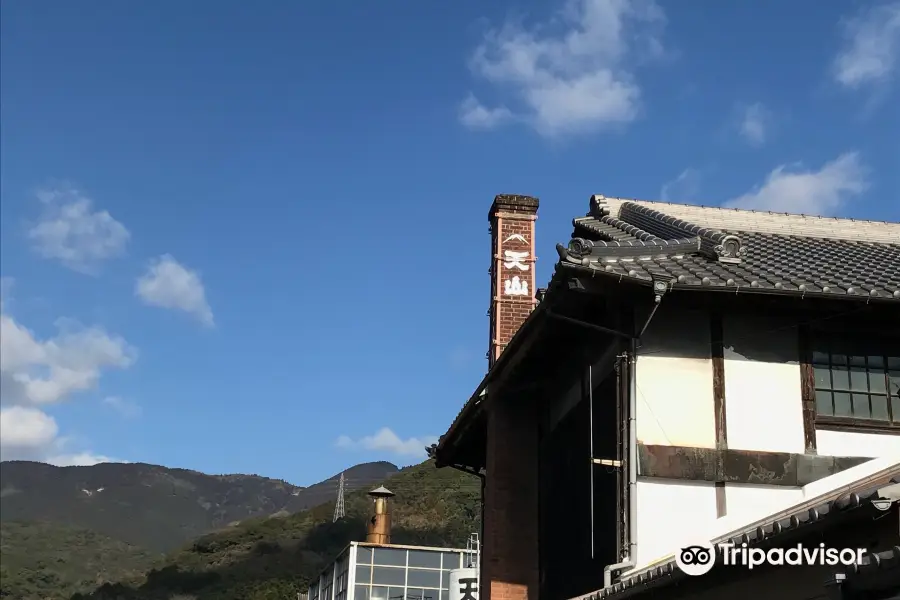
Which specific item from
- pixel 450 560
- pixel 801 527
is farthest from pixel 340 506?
pixel 801 527

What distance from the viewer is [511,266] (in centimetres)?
1956

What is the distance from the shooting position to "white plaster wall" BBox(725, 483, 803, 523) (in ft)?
34.9

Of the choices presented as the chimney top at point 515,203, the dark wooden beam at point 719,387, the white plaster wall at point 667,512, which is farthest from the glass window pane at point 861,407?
the chimney top at point 515,203

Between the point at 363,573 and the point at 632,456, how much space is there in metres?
23.7

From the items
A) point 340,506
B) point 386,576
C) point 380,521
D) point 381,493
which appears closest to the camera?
point 386,576

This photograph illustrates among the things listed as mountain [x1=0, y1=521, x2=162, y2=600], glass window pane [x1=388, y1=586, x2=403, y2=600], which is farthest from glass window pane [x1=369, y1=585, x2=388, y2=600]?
mountain [x1=0, y1=521, x2=162, y2=600]

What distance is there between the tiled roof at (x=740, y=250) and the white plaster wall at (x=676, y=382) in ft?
2.22

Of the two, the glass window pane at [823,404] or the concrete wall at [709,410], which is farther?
the glass window pane at [823,404]

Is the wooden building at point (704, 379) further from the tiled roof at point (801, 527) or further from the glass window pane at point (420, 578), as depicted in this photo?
the glass window pane at point (420, 578)

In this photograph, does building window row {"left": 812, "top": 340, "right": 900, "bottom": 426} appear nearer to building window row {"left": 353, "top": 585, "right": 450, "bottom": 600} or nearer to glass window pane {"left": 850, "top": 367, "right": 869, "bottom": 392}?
glass window pane {"left": 850, "top": 367, "right": 869, "bottom": 392}

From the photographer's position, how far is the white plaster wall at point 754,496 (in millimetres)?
10625

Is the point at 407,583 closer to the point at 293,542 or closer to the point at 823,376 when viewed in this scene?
the point at 823,376

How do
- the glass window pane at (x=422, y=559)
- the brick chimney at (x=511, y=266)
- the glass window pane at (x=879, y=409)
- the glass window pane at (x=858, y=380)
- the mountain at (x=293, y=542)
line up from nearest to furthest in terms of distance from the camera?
the glass window pane at (x=879, y=409), the glass window pane at (x=858, y=380), the brick chimney at (x=511, y=266), the glass window pane at (x=422, y=559), the mountain at (x=293, y=542)

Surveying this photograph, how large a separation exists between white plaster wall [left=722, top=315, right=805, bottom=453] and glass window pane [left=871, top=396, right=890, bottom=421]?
0.92 meters
